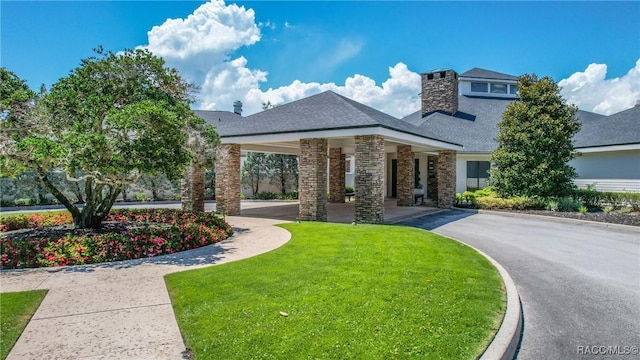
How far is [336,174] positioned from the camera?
23094mm

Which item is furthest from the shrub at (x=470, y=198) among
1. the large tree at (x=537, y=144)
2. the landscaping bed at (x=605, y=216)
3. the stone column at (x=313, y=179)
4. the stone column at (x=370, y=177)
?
the stone column at (x=313, y=179)

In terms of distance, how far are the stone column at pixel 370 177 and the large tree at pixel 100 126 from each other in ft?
18.2

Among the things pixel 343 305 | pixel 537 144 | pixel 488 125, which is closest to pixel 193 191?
pixel 343 305

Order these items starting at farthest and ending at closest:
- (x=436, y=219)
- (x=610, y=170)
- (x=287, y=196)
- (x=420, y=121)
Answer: (x=420, y=121) → (x=287, y=196) → (x=610, y=170) → (x=436, y=219)

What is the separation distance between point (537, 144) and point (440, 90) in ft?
40.4

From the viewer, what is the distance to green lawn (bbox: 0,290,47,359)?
13.0ft

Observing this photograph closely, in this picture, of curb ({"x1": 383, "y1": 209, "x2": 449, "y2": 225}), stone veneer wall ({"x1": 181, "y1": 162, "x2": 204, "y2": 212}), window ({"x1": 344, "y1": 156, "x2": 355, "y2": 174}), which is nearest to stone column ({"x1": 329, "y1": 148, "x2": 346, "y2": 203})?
curb ({"x1": 383, "y1": 209, "x2": 449, "y2": 225})

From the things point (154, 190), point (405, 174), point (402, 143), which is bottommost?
point (154, 190)

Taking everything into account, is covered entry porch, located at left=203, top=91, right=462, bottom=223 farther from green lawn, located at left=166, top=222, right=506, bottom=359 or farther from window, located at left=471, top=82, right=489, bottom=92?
window, located at left=471, top=82, right=489, bottom=92

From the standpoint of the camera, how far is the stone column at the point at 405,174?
19.3 meters

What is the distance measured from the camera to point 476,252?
882 cm

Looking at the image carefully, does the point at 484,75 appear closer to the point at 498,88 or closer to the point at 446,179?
the point at 498,88

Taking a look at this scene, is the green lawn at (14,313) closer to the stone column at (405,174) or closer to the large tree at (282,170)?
the stone column at (405,174)

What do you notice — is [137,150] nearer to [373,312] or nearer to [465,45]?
[373,312]
